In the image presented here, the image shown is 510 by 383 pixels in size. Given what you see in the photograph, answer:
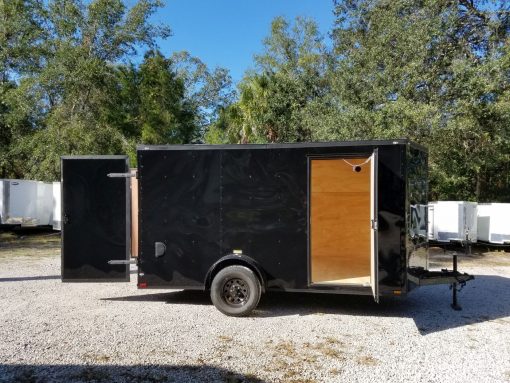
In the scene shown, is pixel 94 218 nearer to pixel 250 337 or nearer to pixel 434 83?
pixel 250 337

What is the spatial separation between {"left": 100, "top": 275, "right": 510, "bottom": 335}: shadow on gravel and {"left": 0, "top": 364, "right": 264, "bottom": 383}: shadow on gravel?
2300mm

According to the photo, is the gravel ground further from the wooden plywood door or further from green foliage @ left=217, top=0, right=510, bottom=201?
green foliage @ left=217, top=0, right=510, bottom=201

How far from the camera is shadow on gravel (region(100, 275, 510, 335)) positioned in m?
6.85

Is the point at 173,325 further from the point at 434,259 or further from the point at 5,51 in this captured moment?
the point at 5,51

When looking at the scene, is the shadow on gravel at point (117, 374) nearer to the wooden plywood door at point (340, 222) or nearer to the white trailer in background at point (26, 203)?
the wooden plywood door at point (340, 222)

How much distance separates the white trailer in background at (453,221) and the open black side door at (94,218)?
33.9 ft

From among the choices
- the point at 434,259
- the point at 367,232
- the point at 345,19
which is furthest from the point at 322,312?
the point at 345,19

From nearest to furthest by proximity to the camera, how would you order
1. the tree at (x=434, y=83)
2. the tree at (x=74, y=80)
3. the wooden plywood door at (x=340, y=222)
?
1. the wooden plywood door at (x=340, y=222)
2. the tree at (x=434, y=83)
3. the tree at (x=74, y=80)

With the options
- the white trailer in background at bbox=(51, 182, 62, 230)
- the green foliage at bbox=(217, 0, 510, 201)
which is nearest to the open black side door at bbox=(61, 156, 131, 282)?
the green foliage at bbox=(217, 0, 510, 201)

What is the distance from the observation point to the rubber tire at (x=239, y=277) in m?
6.75

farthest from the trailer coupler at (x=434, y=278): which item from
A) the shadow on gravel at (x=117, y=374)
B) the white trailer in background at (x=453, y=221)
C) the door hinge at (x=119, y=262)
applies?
the white trailer in background at (x=453, y=221)

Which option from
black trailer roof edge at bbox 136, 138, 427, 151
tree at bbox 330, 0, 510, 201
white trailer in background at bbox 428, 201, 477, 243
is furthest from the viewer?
white trailer in background at bbox 428, 201, 477, 243

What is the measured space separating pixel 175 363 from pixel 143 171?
10.4 feet

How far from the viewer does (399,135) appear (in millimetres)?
12922
